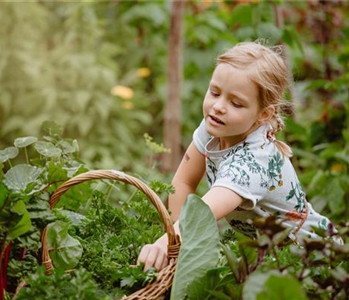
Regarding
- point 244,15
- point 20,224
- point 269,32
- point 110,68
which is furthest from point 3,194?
point 110,68

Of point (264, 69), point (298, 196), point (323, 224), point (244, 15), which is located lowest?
point (323, 224)

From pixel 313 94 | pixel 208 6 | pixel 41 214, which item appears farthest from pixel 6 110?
pixel 41 214

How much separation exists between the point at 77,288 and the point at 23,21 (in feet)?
13.1

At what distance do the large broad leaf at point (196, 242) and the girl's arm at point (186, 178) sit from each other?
47 cm

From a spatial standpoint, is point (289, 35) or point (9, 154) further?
point (289, 35)

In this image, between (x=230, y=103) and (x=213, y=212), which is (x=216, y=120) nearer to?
(x=230, y=103)

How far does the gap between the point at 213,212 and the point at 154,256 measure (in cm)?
19

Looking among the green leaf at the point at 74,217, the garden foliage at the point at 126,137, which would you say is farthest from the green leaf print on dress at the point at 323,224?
the green leaf at the point at 74,217

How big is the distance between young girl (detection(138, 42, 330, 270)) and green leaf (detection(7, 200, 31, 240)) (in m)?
0.33

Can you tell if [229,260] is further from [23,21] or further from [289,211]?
[23,21]

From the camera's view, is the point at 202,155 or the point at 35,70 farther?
the point at 35,70

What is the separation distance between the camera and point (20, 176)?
4.29ft

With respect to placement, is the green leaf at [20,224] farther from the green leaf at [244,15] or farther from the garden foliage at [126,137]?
the green leaf at [244,15]

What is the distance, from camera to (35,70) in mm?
4660
